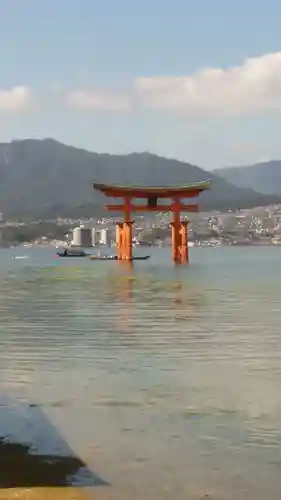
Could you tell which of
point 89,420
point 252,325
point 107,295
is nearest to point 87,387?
point 89,420

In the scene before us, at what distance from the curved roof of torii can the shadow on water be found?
49.2m

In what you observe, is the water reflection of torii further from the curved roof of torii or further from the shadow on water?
the curved roof of torii

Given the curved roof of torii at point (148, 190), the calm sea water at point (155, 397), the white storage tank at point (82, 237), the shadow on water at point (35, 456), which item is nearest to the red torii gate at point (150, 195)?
the curved roof of torii at point (148, 190)

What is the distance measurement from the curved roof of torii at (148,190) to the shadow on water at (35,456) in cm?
4925

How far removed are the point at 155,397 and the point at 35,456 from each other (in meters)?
2.84

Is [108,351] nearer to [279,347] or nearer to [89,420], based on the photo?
[279,347]

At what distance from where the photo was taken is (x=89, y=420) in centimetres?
820

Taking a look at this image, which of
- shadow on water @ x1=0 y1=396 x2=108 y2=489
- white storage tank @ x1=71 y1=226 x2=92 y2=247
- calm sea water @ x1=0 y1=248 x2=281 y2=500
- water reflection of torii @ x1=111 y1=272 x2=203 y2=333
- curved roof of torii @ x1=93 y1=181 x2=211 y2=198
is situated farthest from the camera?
white storage tank @ x1=71 y1=226 x2=92 y2=247

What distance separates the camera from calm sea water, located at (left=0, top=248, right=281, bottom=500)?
251 inches

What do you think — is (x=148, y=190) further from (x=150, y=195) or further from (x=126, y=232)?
(x=126, y=232)

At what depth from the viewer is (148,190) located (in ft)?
189

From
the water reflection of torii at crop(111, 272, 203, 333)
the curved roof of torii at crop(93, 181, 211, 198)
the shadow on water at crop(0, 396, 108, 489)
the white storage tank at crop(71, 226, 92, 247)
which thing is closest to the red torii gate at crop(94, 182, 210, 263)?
the curved roof of torii at crop(93, 181, 211, 198)

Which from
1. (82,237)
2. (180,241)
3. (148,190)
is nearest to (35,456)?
(148,190)

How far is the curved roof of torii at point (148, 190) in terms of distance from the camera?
57562 millimetres
